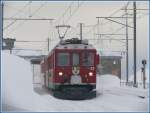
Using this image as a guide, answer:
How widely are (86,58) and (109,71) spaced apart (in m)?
60.4

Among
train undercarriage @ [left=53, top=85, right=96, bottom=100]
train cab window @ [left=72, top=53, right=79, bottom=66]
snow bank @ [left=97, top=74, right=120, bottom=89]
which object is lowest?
snow bank @ [left=97, top=74, right=120, bottom=89]

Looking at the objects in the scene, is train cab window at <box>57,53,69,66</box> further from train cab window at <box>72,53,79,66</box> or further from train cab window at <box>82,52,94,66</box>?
train cab window at <box>82,52,94,66</box>

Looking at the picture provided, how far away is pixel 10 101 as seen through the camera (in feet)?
51.5

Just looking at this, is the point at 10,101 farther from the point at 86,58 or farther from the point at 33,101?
the point at 86,58

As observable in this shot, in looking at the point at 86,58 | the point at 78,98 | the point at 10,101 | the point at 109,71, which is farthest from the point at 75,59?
the point at 109,71

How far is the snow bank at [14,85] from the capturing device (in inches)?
617

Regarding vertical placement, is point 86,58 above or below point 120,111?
above

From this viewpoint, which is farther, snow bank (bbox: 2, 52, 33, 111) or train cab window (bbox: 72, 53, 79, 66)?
train cab window (bbox: 72, 53, 79, 66)

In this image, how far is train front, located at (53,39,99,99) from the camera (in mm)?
26969

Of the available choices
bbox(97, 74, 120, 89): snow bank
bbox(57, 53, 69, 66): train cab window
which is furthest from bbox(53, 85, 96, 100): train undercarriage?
bbox(97, 74, 120, 89): snow bank

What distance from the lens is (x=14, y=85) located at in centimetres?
1650

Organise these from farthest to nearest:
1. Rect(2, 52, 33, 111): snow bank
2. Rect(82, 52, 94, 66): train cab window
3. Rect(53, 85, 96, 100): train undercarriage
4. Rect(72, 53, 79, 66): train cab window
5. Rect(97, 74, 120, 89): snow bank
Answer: Rect(97, 74, 120, 89): snow bank
Rect(72, 53, 79, 66): train cab window
Rect(82, 52, 94, 66): train cab window
Rect(53, 85, 96, 100): train undercarriage
Rect(2, 52, 33, 111): snow bank

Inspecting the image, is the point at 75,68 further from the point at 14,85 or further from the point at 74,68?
the point at 14,85

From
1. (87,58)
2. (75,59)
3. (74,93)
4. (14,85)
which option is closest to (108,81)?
(75,59)
